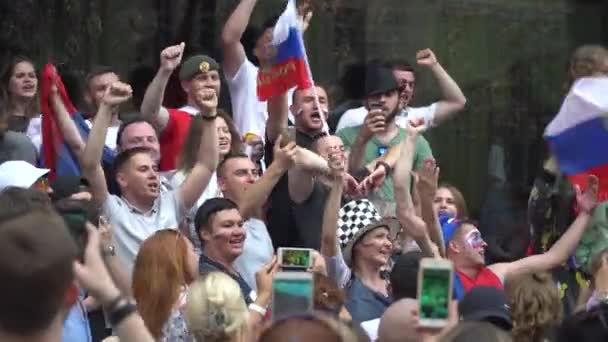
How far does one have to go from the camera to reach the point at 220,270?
27.1 ft

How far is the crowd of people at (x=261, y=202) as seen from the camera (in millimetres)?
Result: 7086

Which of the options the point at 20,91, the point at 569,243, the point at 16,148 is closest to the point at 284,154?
the point at 16,148

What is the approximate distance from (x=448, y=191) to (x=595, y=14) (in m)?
4.51

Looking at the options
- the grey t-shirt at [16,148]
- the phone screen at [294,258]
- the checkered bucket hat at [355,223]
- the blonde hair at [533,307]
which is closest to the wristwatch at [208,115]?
the checkered bucket hat at [355,223]

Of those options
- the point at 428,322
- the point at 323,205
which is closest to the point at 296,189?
the point at 323,205

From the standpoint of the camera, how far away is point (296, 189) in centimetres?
949

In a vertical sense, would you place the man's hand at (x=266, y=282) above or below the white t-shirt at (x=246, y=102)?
below

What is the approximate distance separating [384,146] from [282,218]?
112cm

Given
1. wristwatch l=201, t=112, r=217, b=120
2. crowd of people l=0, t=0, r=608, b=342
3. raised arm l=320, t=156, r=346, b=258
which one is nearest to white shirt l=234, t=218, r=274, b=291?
crowd of people l=0, t=0, r=608, b=342

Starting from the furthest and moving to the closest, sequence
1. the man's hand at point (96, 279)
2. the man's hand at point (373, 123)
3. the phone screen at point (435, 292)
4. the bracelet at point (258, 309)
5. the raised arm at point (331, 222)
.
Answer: the man's hand at point (373, 123), the raised arm at point (331, 222), the bracelet at point (258, 309), the phone screen at point (435, 292), the man's hand at point (96, 279)

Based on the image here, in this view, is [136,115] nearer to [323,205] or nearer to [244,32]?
[323,205]

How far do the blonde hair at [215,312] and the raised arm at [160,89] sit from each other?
9.99 ft

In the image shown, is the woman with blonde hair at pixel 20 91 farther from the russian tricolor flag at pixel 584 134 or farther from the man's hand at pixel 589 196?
the man's hand at pixel 589 196

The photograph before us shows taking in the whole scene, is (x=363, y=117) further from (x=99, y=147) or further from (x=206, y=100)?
(x=99, y=147)
